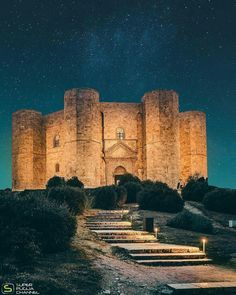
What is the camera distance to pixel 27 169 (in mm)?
43469

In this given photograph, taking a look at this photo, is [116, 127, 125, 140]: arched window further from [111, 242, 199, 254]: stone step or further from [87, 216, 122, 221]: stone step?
[111, 242, 199, 254]: stone step

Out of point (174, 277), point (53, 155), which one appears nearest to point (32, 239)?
point (174, 277)

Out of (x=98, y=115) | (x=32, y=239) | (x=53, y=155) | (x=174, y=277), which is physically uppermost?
(x=98, y=115)

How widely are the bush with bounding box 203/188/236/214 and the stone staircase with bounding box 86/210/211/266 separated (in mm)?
6306

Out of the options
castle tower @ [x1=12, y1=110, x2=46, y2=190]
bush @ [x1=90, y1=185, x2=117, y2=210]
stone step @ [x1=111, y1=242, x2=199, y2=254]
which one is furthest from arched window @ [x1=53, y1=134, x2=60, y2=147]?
stone step @ [x1=111, y1=242, x2=199, y2=254]

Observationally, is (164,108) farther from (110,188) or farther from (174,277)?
(174,277)

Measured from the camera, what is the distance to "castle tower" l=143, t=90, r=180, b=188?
38531mm

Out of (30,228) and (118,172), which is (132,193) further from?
(118,172)

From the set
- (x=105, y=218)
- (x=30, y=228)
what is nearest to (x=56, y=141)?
(x=105, y=218)

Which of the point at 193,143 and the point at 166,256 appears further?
the point at 193,143

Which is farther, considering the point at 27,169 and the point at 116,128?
the point at 27,169

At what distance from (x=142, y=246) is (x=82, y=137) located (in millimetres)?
28706

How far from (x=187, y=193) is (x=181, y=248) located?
1515 cm

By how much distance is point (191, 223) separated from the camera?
13734mm
